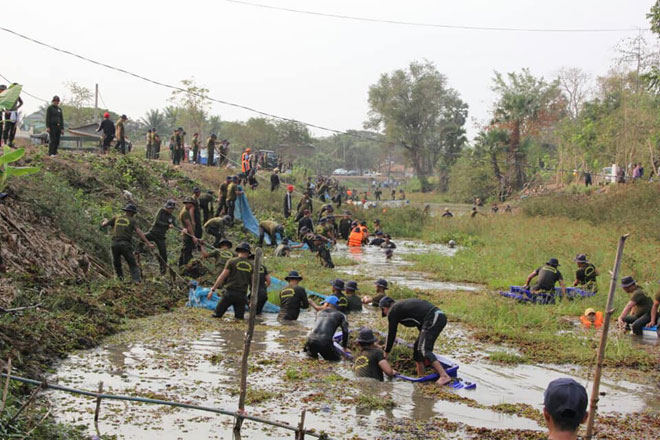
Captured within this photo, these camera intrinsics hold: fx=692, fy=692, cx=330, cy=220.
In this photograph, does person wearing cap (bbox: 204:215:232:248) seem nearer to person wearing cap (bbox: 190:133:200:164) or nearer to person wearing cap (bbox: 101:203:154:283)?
person wearing cap (bbox: 101:203:154:283)

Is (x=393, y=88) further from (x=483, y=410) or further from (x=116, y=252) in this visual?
(x=483, y=410)

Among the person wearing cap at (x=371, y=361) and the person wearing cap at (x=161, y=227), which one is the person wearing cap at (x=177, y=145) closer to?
the person wearing cap at (x=161, y=227)

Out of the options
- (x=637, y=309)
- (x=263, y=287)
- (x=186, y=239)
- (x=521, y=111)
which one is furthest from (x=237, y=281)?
(x=521, y=111)

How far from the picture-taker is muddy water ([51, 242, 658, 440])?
709 centimetres

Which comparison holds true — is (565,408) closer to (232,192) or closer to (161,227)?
(161,227)

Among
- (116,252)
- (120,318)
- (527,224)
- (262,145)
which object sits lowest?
(120,318)

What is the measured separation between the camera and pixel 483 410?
8023mm

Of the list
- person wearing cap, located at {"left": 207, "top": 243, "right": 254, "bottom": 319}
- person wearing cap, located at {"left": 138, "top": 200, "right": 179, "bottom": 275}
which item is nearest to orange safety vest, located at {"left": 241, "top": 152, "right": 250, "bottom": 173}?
person wearing cap, located at {"left": 138, "top": 200, "right": 179, "bottom": 275}

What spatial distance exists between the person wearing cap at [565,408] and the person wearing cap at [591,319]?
32.8 feet

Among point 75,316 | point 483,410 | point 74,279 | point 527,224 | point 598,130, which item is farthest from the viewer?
point 598,130

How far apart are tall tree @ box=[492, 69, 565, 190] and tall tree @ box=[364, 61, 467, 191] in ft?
40.0

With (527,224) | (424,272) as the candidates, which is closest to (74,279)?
(424,272)

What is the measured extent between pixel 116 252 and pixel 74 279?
3.95ft

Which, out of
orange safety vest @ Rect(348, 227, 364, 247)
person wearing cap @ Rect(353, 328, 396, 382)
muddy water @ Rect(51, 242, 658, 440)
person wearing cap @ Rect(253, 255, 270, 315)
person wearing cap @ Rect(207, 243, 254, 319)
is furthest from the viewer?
orange safety vest @ Rect(348, 227, 364, 247)
